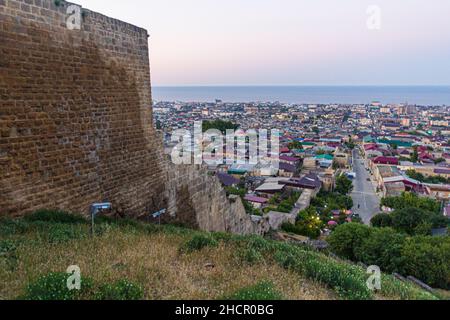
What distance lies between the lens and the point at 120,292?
3555mm

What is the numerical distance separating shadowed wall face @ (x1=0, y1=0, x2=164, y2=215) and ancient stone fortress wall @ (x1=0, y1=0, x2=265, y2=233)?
0.6 inches

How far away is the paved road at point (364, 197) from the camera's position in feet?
135

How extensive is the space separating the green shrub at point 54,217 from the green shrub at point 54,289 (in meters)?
A: 2.32

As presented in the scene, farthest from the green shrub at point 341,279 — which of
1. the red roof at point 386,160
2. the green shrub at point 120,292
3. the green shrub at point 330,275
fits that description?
the red roof at point 386,160

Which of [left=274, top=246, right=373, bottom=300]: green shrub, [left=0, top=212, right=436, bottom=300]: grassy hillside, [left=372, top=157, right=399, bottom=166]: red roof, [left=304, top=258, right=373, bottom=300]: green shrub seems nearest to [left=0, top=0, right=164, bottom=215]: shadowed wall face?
[left=0, top=212, right=436, bottom=300]: grassy hillside

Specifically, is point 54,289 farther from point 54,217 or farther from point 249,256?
point 54,217

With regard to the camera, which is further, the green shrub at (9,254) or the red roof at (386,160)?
the red roof at (386,160)

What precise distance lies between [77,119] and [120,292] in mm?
3836

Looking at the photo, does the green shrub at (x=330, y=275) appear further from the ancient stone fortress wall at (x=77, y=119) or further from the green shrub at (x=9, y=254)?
the ancient stone fortress wall at (x=77, y=119)

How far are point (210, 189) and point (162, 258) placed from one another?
537cm

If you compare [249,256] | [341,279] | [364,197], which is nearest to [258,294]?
[341,279]

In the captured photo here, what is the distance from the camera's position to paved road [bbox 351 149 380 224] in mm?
41166
